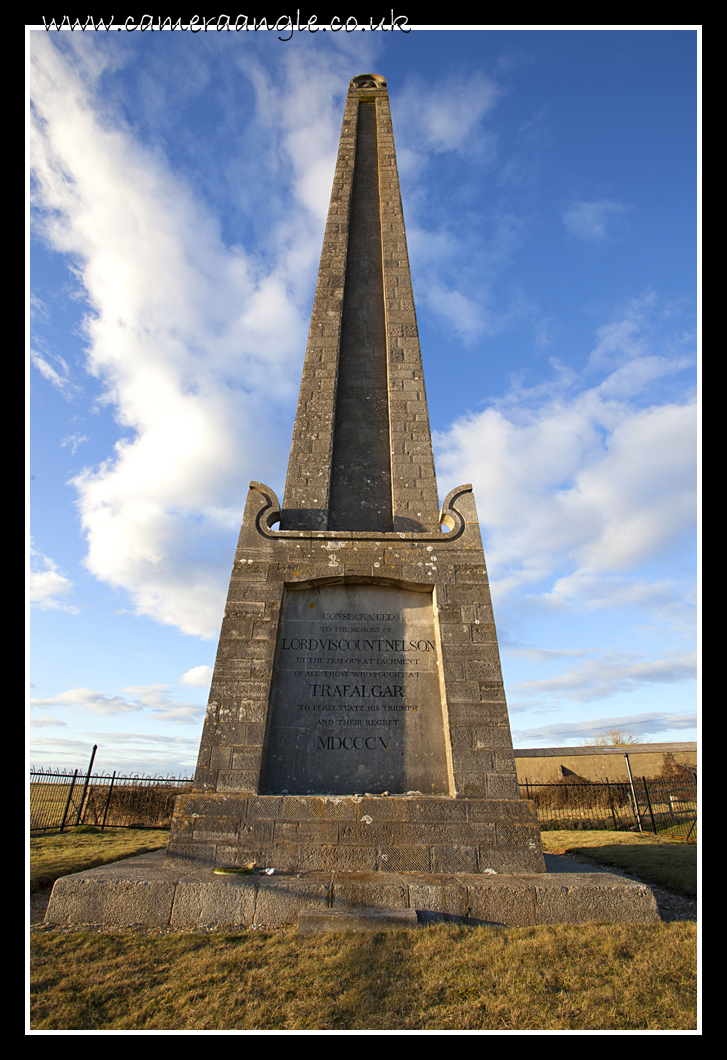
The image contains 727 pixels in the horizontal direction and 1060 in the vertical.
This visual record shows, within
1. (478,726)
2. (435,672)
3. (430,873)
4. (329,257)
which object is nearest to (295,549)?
(435,672)

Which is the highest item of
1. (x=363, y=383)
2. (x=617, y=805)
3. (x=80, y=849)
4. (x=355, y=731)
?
(x=363, y=383)

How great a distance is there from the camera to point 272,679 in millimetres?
6805

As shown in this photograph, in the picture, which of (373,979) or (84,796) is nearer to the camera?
(373,979)

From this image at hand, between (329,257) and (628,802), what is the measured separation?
16553 millimetres

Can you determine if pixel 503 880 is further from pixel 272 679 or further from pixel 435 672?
pixel 272 679

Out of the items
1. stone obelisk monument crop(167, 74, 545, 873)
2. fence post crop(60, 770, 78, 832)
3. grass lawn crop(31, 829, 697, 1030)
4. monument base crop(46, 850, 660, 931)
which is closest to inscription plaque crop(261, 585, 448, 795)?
stone obelisk monument crop(167, 74, 545, 873)

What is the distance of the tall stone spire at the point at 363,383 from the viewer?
8758 millimetres

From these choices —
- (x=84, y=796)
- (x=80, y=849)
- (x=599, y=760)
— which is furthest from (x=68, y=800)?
(x=599, y=760)

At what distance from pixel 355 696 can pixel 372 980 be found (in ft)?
11.1

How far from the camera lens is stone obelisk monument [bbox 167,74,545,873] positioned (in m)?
5.77

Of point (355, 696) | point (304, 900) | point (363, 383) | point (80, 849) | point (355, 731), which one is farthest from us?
point (363, 383)

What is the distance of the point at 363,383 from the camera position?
396 inches

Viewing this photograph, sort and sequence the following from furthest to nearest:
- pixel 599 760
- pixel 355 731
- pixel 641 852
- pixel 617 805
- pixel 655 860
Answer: pixel 599 760, pixel 617 805, pixel 641 852, pixel 655 860, pixel 355 731

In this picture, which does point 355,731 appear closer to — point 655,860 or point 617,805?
point 655,860
